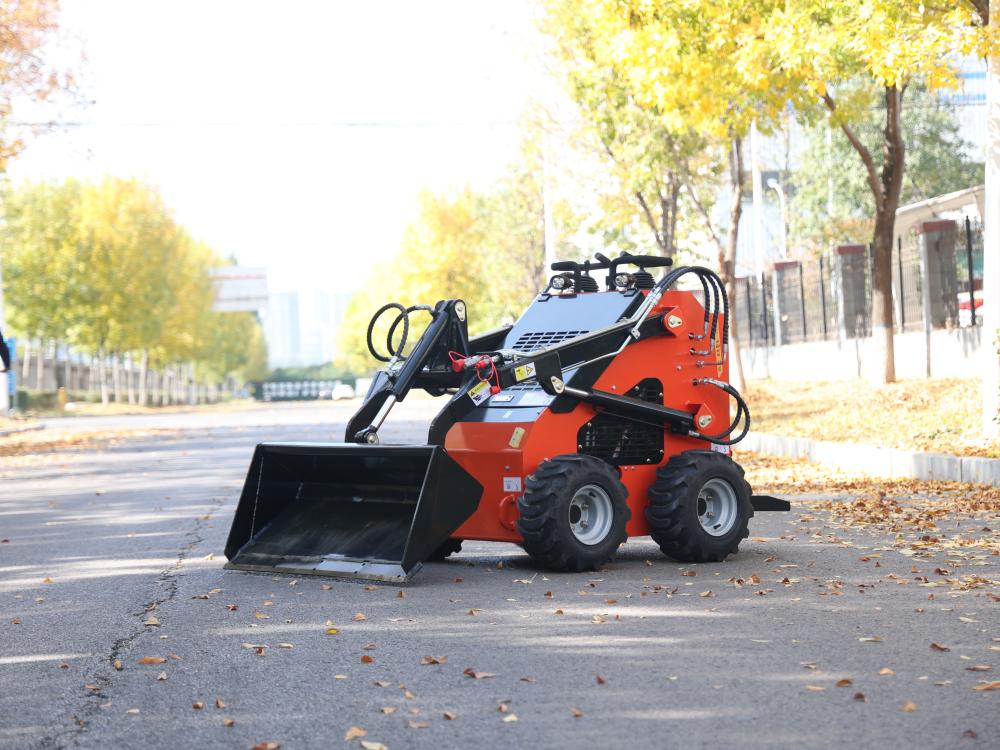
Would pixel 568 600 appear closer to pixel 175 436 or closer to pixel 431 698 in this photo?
pixel 431 698

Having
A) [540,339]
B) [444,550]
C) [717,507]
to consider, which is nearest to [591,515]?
[717,507]

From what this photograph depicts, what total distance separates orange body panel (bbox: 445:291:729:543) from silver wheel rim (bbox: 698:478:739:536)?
1.26ft

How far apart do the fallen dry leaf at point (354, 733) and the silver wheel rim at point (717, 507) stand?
4.79m

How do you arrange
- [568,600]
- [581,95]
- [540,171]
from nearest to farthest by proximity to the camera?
[568,600], [581,95], [540,171]

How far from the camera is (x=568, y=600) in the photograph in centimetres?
797

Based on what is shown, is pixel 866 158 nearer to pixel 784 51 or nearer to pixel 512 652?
pixel 784 51

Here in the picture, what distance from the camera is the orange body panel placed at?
359 inches

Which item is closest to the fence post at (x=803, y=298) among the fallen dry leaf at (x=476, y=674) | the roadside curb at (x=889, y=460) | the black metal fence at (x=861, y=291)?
the black metal fence at (x=861, y=291)

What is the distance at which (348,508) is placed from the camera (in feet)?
31.4

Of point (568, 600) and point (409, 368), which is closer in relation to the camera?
point (568, 600)

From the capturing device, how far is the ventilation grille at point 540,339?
996cm

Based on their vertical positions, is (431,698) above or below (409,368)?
below

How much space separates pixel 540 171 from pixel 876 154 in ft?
59.3

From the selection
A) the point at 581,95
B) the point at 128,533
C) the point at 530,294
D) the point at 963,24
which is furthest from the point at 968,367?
the point at 530,294
